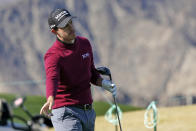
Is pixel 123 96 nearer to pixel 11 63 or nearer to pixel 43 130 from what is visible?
pixel 11 63

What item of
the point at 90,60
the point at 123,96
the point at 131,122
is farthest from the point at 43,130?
the point at 123,96

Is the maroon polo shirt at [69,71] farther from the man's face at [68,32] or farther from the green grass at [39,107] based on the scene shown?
the green grass at [39,107]

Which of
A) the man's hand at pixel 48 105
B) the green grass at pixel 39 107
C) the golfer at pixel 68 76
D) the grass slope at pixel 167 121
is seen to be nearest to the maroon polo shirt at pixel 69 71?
the golfer at pixel 68 76

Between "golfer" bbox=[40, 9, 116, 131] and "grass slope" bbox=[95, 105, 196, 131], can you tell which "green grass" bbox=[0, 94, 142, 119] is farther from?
"golfer" bbox=[40, 9, 116, 131]

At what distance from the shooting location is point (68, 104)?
167 inches

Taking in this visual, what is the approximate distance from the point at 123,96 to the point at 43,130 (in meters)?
186

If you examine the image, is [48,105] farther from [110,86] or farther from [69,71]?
[110,86]

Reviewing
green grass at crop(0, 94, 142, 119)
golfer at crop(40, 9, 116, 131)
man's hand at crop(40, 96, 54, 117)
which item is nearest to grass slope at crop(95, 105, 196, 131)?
green grass at crop(0, 94, 142, 119)

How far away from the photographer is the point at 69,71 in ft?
13.9

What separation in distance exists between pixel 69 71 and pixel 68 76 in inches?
1.9

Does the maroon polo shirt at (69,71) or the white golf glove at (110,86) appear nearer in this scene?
the maroon polo shirt at (69,71)

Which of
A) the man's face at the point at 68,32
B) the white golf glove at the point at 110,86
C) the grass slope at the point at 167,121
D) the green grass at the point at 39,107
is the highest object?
the man's face at the point at 68,32

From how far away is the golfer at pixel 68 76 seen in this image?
4.17 meters

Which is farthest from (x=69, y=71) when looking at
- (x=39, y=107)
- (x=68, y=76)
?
(x=39, y=107)
